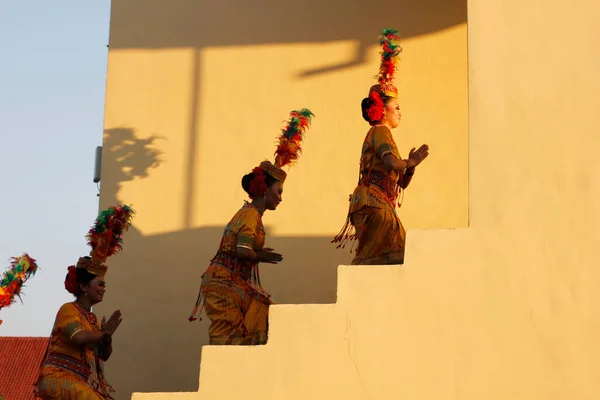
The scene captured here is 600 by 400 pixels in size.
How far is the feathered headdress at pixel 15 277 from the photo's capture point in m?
8.36

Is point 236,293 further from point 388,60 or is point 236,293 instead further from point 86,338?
point 388,60

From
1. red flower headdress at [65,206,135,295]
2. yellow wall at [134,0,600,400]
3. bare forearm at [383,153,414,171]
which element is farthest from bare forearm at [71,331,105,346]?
bare forearm at [383,153,414,171]

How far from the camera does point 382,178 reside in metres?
7.99

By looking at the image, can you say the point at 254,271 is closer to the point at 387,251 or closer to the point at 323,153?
the point at 387,251

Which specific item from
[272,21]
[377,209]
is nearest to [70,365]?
[377,209]

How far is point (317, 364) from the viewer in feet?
22.6

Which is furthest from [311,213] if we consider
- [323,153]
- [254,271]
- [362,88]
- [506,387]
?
[506,387]

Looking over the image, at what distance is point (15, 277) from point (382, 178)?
281 cm

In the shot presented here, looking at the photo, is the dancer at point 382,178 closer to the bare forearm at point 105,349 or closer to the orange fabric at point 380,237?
the orange fabric at point 380,237

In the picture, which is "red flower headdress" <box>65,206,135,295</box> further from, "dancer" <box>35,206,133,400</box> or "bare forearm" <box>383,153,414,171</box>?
"bare forearm" <box>383,153,414,171</box>

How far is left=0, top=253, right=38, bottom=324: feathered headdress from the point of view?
836cm

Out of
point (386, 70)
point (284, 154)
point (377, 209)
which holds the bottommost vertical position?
point (377, 209)

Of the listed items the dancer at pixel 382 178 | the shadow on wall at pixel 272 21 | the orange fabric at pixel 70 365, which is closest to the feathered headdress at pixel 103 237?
the orange fabric at pixel 70 365

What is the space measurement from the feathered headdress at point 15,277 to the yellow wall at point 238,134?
1587 millimetres
